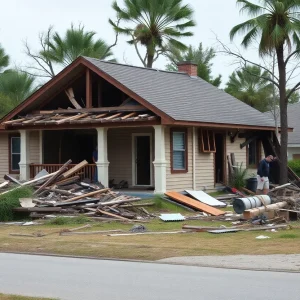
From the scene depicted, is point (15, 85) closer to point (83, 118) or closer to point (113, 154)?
point (113, 154)

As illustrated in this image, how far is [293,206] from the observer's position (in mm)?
20891

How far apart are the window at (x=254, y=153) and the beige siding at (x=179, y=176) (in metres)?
5.47

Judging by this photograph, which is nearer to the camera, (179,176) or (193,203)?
(193,203)

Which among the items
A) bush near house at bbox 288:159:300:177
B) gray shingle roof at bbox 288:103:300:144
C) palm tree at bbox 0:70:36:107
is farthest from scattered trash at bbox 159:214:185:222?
palm tree at bbox 0:70:36:107

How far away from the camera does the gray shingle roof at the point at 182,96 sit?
27359 millimetres

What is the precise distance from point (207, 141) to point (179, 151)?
5.72ft

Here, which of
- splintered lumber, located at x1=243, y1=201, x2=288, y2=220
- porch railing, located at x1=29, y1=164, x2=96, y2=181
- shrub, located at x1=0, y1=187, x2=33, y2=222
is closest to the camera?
splintered lumber, located at x1=243, y1=201, x2=288, y2=220

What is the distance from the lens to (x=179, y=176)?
1094 inches

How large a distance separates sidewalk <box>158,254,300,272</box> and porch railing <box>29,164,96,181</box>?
1388cm

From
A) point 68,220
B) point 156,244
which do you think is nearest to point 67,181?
point 68,220

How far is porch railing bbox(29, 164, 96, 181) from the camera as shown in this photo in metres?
28.4

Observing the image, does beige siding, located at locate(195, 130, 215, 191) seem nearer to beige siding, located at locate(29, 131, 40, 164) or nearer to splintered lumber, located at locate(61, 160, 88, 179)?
splintered lumber, located at locate(61, 160, 88, 179)

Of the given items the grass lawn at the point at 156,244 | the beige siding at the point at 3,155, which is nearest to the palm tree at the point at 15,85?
the beige siding at the point at 3,155

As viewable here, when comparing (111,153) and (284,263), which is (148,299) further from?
(111,153)
